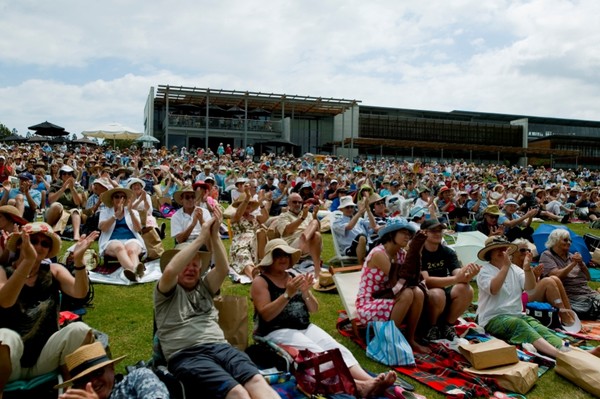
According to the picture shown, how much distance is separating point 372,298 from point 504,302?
1565mm

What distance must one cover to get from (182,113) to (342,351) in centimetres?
3417

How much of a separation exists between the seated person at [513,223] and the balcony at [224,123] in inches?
1050

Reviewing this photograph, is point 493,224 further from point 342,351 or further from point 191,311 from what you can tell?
point 191,311

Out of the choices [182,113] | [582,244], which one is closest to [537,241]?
[582,244]

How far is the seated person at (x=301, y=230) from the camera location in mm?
6926

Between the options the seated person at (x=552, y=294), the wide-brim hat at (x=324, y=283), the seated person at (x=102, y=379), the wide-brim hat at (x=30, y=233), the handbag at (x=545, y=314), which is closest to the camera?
the seated person at (x=102, y=379)

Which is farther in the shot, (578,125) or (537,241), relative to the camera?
(578,125)

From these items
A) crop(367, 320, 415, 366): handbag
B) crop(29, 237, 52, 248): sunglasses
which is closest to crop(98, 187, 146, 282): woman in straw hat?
crop(29, 237, 52, 248): sunglasses

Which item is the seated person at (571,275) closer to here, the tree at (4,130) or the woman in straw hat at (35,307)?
the woman in straw hat at (35,307)

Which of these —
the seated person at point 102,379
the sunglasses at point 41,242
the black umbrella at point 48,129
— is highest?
the black umbrella at point 48,129

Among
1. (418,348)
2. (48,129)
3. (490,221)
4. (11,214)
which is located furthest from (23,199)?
(48,129)

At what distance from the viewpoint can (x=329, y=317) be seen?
5648 millimetres

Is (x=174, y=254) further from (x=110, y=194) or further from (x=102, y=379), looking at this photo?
(x=110, y=194)

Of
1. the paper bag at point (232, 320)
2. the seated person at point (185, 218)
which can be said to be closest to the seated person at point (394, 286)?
the paper bag at point (232, 320)
